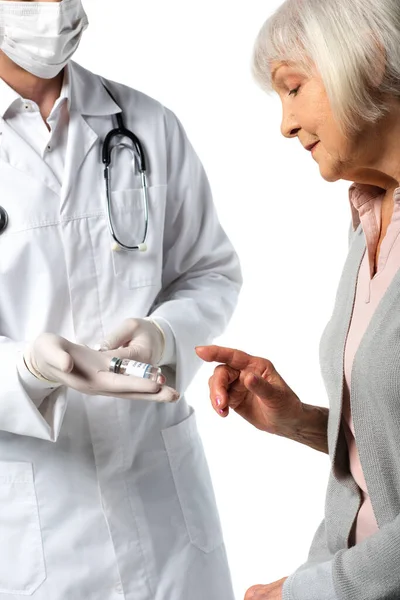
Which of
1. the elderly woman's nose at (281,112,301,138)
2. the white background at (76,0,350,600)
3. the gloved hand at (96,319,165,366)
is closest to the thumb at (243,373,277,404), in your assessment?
the gloved hand at (96,319,165,366)

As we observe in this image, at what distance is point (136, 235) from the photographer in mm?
1837

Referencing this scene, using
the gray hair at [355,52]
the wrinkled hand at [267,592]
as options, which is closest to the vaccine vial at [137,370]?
the wrinkled hand at [267,592]

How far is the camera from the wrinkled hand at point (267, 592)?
1.37 metres

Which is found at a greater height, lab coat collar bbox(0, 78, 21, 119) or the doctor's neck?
the doctor's neck

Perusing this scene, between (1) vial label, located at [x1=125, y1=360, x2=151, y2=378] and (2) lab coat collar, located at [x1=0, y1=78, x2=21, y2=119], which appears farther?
(2) lab coat collar, located at [x1=0, y1=78, x2=21, y2=119]

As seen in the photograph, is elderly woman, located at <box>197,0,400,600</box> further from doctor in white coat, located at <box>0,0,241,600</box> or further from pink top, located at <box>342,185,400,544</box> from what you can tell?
doctor in white coat, located at <box>0,0,241,600</box>

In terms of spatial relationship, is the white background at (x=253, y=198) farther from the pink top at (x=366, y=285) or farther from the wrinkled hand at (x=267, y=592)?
the wrinkled hand at (x=267, y=592)

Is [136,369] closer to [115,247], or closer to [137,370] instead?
[137,370]

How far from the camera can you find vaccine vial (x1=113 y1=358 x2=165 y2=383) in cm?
155

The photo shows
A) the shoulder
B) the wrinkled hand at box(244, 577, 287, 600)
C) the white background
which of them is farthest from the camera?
the white background

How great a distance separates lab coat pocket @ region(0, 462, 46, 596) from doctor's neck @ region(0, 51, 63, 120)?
0.72 metres

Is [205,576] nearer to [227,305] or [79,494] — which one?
[79,494]

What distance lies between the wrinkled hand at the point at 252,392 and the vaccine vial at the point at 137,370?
0.32 feet

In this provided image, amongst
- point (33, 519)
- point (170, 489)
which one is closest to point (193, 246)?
point (170, 489)
